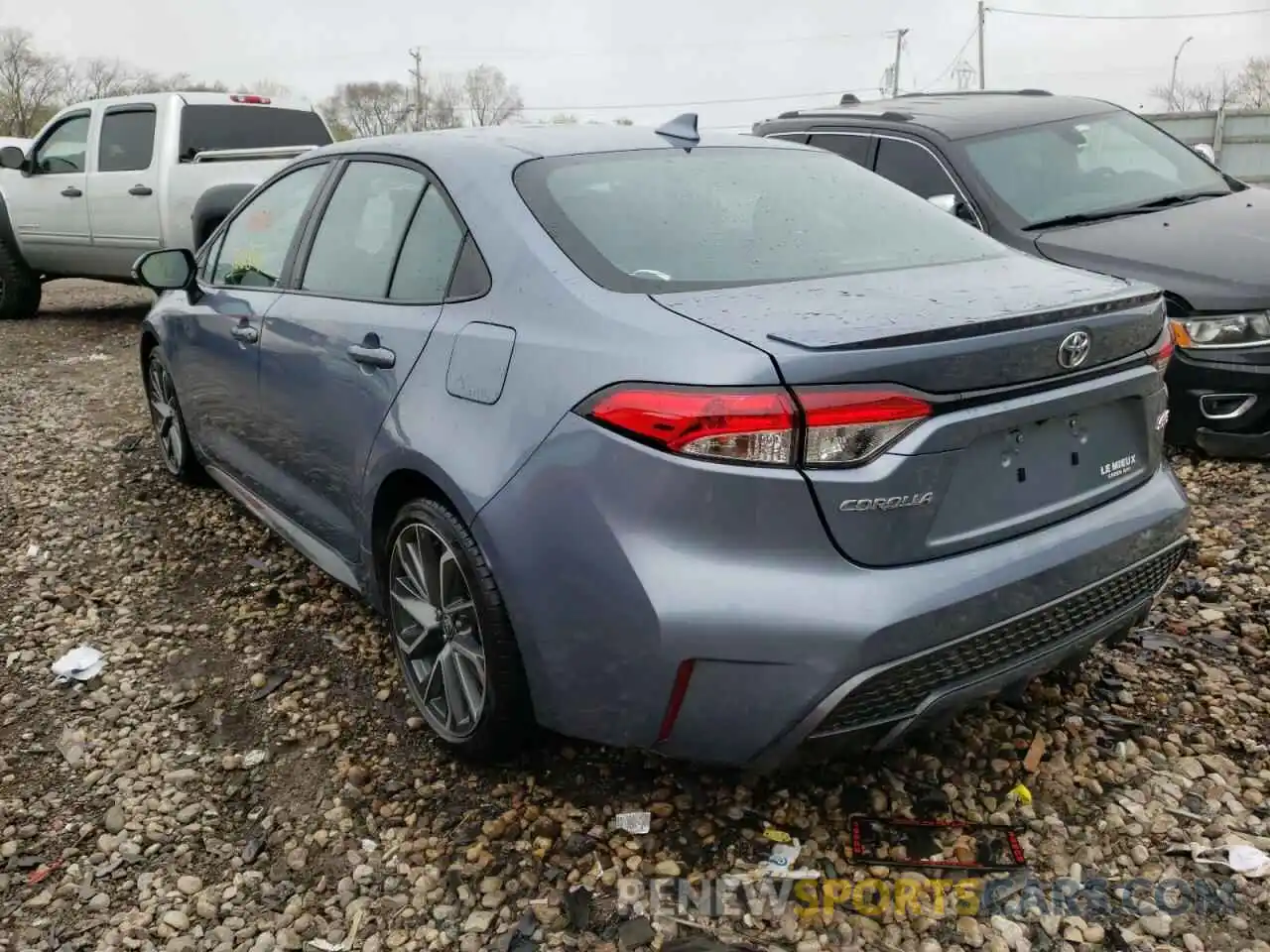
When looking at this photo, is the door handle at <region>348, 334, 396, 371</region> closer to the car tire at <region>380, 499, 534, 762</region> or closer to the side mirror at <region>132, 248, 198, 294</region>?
the car tire at <region>380, 499, 534, 762</region>

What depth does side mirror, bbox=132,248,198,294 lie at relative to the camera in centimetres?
427

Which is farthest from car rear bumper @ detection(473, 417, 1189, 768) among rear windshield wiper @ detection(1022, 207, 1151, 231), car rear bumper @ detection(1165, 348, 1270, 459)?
rear windshield wiper @ detection(1022, 207, 1151, 231)

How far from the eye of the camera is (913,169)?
218 inches

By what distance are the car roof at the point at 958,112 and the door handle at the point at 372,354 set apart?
12.4 feet

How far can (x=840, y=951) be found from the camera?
2.19 meters

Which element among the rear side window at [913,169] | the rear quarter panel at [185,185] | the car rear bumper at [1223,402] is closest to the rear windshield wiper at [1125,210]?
the rear side window at [913,169]

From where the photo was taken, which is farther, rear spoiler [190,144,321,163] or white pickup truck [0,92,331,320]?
white pickup truck [0,92,331,320]

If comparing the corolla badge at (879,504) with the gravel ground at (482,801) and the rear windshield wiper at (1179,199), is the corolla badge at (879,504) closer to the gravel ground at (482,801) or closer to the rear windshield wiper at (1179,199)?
the gravel ground at (482,801)

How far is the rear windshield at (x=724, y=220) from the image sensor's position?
252 centimetres

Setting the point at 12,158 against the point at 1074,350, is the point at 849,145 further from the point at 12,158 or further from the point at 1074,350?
the point at 12,158

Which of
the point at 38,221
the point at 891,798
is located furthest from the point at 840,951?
the point at 38,221

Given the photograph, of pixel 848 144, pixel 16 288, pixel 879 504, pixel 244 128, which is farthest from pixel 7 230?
pixel 879 504

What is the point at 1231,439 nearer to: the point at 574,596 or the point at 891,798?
the point at 891,798

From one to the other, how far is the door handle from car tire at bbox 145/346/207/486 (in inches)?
86.4
